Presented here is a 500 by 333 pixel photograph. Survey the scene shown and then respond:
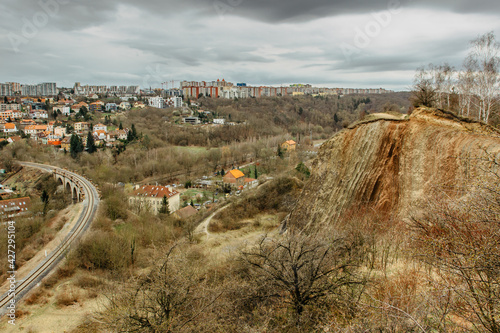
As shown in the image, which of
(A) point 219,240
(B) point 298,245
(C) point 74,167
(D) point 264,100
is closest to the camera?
(B) point 298,245

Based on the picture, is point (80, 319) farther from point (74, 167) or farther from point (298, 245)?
point (74, 167)

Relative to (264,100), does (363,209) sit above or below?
below

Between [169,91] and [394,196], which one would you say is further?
[169,91]

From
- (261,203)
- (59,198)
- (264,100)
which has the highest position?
(264,100)

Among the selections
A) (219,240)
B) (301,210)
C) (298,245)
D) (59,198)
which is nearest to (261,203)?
(219,240)

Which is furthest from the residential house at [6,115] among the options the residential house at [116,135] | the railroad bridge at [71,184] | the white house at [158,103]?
the railroad bridge at [71,184]

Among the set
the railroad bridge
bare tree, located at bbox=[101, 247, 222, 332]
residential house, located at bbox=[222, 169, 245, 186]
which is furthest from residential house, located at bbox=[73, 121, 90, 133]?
bare tree, located at bbox=[101, 247, 222, 332]

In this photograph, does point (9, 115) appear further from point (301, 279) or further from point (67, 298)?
point (301, 279)

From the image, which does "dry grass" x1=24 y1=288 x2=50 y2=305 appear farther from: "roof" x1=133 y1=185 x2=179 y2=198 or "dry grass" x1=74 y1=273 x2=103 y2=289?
"roof" x1=133 y1=185 x2=179 y2=198
